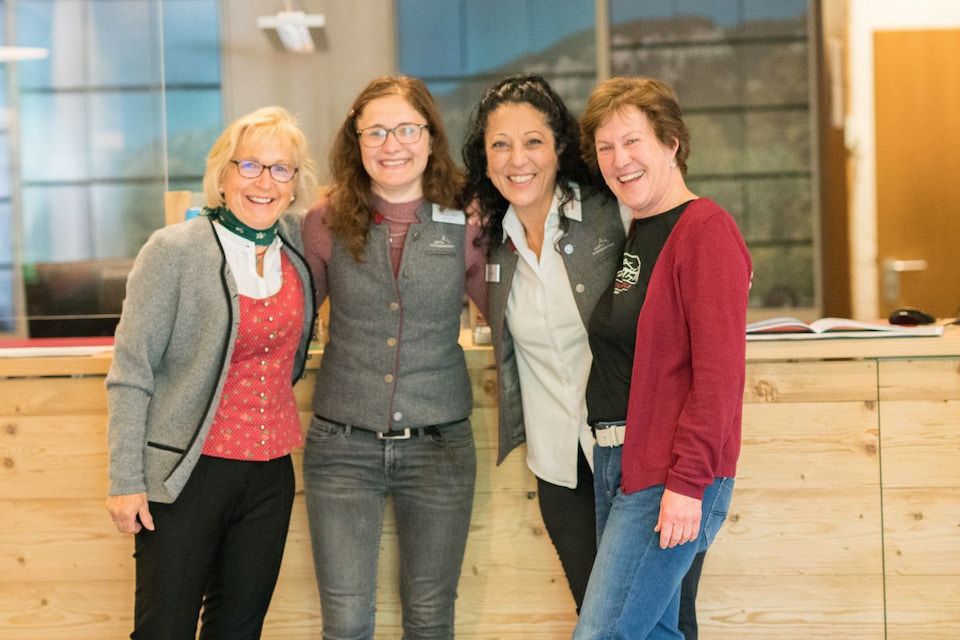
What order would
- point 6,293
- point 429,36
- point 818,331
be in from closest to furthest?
point 818,331 → point 6,293 → point 429,36

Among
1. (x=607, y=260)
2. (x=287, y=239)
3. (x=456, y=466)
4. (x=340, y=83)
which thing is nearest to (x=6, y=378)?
(x=287, y=239)

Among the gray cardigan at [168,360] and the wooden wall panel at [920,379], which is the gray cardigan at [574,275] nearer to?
the gray cardigan at [168,360]

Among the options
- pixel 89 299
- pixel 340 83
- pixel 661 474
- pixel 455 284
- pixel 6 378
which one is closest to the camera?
pixel 661 474

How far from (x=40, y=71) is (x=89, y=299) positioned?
4.46 feet

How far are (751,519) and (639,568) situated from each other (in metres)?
0.73

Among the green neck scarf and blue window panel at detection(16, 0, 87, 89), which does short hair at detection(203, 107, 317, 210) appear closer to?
the green neck scarf

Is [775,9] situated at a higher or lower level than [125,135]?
higher

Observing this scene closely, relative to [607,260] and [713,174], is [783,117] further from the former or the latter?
[607,260]

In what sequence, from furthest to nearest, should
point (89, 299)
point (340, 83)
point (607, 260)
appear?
point (340, 83) → point (89, 299) → point (607, 260)

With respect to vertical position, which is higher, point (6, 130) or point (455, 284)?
point (6, 130)

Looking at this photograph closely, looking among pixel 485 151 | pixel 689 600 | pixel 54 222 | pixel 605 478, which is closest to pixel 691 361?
pixel 605 478

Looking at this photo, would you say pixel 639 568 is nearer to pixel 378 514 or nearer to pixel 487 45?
pixel 378 514

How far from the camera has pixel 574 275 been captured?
1.88 m

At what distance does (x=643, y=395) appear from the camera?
160cm
